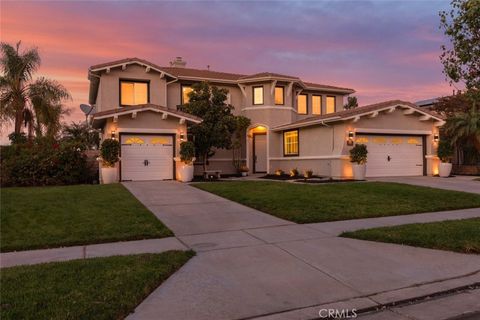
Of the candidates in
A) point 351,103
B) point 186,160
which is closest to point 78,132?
point 186,160

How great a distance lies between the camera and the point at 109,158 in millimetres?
17359

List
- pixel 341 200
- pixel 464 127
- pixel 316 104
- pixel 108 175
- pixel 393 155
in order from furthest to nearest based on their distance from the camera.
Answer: pixel 316 104 < pixel 393 155 < pixel 464 127 < pixel 108 175 < pixel 341 200

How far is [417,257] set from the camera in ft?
20.7

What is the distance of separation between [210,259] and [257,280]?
1.21 m

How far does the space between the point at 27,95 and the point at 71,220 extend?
656 inches

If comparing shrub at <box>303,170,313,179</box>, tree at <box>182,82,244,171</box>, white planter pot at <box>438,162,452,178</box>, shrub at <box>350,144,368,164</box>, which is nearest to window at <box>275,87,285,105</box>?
tree at <box>182,82,244,171</box>

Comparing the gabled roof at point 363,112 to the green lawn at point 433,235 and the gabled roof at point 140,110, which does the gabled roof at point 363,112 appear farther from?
the green lawn at point 433,235

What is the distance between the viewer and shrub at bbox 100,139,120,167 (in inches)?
681

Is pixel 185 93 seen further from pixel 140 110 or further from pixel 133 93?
pixel 140 110

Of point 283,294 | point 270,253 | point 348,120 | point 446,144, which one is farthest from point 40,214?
point 446,144

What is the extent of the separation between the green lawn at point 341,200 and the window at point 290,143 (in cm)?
856

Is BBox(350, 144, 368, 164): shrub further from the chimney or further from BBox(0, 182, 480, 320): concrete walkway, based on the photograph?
the chimney

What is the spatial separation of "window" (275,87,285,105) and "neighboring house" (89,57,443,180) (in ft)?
0.20

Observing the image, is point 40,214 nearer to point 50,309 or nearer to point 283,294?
point 50,309
